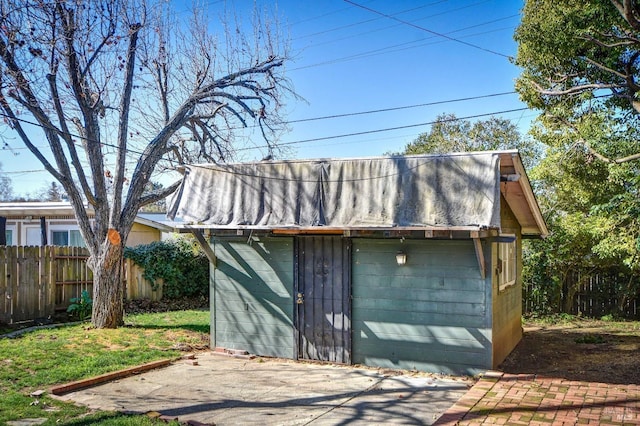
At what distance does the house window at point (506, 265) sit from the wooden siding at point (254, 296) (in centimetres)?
329

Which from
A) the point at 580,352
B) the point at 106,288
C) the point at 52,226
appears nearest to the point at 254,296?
the point at 106,288

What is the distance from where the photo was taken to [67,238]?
1686 cm

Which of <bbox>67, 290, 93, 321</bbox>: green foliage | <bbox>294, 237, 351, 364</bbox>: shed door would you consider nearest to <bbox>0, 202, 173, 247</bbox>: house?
<bbox>67, 290, 93, 321</bbox>: green foliage

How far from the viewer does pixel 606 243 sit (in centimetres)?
1119

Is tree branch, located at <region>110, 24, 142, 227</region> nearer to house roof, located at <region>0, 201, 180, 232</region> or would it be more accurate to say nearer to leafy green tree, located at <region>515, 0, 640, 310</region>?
house roof, located at <region>0, 201, 180, 232</region>

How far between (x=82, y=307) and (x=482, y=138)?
15477 millimetres

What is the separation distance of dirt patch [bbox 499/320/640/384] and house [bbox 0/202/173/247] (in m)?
10.7

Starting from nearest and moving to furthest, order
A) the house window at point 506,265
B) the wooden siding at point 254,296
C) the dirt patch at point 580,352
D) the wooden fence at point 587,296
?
the dirt patch at point 580,352
the house window at point 506,265
the wooden siding at point 254,296
the wooden fence at point 587,296

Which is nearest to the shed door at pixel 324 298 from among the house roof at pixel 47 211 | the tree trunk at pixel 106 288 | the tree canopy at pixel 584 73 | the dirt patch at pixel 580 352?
the dirt patch at pixel 580 352

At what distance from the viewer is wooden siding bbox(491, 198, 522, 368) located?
24.0 ft

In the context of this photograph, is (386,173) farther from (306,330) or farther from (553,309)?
(553,309)

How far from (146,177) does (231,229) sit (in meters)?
2.99

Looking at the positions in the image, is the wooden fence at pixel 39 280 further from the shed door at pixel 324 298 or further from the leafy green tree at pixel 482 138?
the leafy green tree at pixel 482 138

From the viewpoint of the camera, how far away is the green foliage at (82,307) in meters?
11.0
